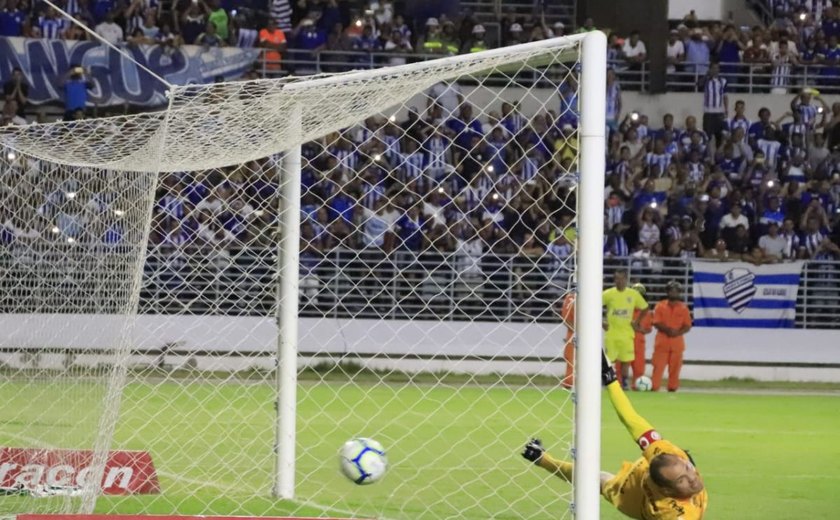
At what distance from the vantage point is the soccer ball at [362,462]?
8.31m

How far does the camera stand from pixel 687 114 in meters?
27.3

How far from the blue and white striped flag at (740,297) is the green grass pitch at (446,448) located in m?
2.81

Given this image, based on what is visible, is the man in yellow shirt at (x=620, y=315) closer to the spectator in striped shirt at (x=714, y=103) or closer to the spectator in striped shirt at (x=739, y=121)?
the spectator in striped shirt at (x=739, y=121)

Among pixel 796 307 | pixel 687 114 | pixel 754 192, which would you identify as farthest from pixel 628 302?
pixel 687 114

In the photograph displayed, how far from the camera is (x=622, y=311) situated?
19672 mm

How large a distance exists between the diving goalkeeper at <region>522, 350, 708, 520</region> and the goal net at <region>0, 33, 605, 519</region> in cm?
72

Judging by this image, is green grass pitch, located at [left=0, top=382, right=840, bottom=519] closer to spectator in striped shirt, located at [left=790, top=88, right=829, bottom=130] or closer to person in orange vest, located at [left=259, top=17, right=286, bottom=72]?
person in orange vest, located at [left=259, top=17, right=286, bottom=72]

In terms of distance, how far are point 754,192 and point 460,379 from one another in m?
7.65

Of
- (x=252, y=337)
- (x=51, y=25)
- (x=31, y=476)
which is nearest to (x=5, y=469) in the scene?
(x=31, y=476)

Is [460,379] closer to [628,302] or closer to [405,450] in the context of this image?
[628,302]

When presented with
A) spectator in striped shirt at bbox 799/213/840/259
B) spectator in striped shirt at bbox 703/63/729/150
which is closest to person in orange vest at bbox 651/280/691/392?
spectator in striped shirt at bbox 799/213/840/259

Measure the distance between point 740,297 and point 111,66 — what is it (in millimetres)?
11312

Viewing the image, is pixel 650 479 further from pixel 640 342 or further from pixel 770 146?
pixel 770 146

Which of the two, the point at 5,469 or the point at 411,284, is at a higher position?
the point at 5,469
